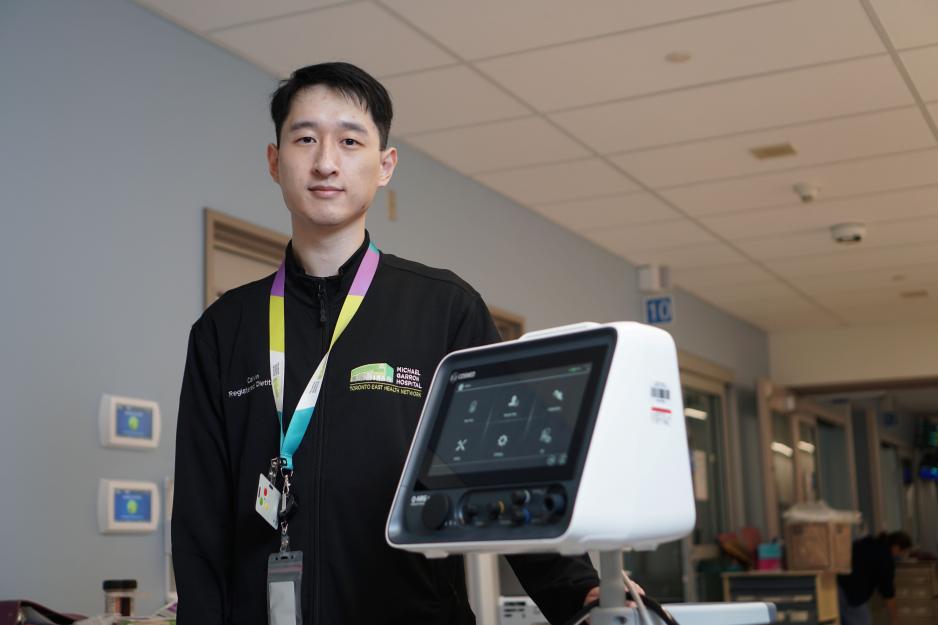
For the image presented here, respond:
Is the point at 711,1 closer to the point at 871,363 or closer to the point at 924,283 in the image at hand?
the point at 924,283

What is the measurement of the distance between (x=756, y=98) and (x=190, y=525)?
12.9 ft

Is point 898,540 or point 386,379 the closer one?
point 386,379

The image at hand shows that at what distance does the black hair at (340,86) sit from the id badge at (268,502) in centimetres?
46

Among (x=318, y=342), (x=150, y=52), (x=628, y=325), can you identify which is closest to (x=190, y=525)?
(x=318, y=342)

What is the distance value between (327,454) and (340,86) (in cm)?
49

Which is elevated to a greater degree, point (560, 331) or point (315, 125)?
point (315, 125)

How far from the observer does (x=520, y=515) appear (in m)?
1.13

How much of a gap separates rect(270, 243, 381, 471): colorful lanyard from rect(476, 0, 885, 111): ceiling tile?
2870mm

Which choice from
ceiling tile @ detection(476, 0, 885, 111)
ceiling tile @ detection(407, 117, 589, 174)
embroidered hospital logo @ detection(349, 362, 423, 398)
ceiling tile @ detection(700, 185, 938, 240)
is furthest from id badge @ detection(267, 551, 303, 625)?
ceiling tile @ detection(700, 185, 938, 240)

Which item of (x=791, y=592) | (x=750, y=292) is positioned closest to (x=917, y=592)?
(x=791, y=592)

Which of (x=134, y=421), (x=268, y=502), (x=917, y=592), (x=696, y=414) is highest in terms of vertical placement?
(x=696, y=414)

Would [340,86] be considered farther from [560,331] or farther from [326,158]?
[560,331]

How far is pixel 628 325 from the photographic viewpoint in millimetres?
1192

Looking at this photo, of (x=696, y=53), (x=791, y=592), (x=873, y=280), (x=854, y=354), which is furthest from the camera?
(x=854, y=354)
